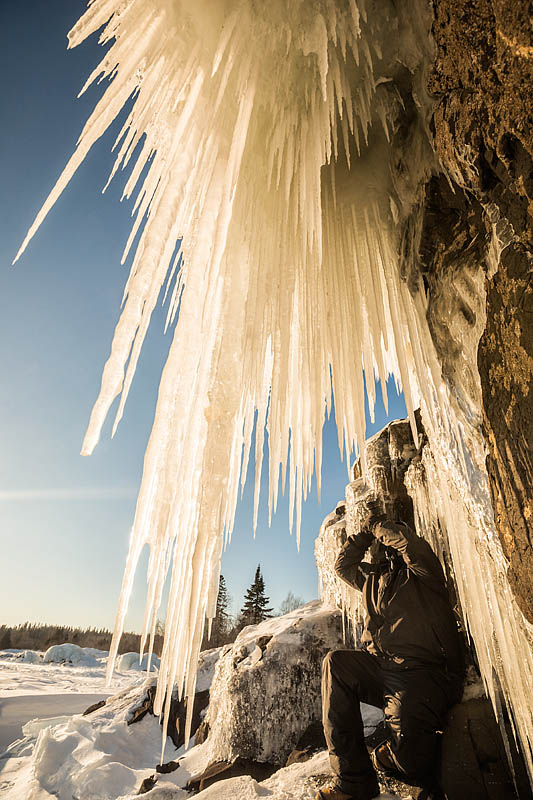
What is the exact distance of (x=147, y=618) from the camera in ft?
5.52

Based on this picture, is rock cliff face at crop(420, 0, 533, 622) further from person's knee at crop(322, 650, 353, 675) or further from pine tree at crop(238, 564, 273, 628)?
pine tree at crop(238, 564, 273, 628)

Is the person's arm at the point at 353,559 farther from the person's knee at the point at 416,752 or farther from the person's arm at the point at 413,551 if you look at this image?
the person's knee at the point at 416,752

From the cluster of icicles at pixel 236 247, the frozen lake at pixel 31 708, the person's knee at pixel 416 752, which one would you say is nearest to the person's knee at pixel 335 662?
the person's knee at pixel 416 752

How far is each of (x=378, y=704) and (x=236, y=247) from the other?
10.1 feet

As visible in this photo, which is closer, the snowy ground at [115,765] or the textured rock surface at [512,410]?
the textured rock surface at [512,410]

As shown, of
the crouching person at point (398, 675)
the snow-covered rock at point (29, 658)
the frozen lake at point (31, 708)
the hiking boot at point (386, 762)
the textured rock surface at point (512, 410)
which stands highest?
the textured rock surface at point (512, 410)

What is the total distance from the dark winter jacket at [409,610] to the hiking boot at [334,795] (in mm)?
743

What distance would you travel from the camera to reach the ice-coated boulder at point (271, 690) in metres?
4.27

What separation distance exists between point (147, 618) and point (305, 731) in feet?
12.7

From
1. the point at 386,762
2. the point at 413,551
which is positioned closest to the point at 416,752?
the point at 386,762

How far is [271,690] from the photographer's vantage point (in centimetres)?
453

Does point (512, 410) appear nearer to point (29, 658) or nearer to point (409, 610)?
point (409, 610)

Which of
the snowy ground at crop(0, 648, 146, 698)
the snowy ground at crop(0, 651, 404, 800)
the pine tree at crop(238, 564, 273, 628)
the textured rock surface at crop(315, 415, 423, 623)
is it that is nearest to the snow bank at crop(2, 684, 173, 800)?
the snowy ground at crop(0, 651, 404, 800)

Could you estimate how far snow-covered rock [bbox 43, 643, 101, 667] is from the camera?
67.0 ft
